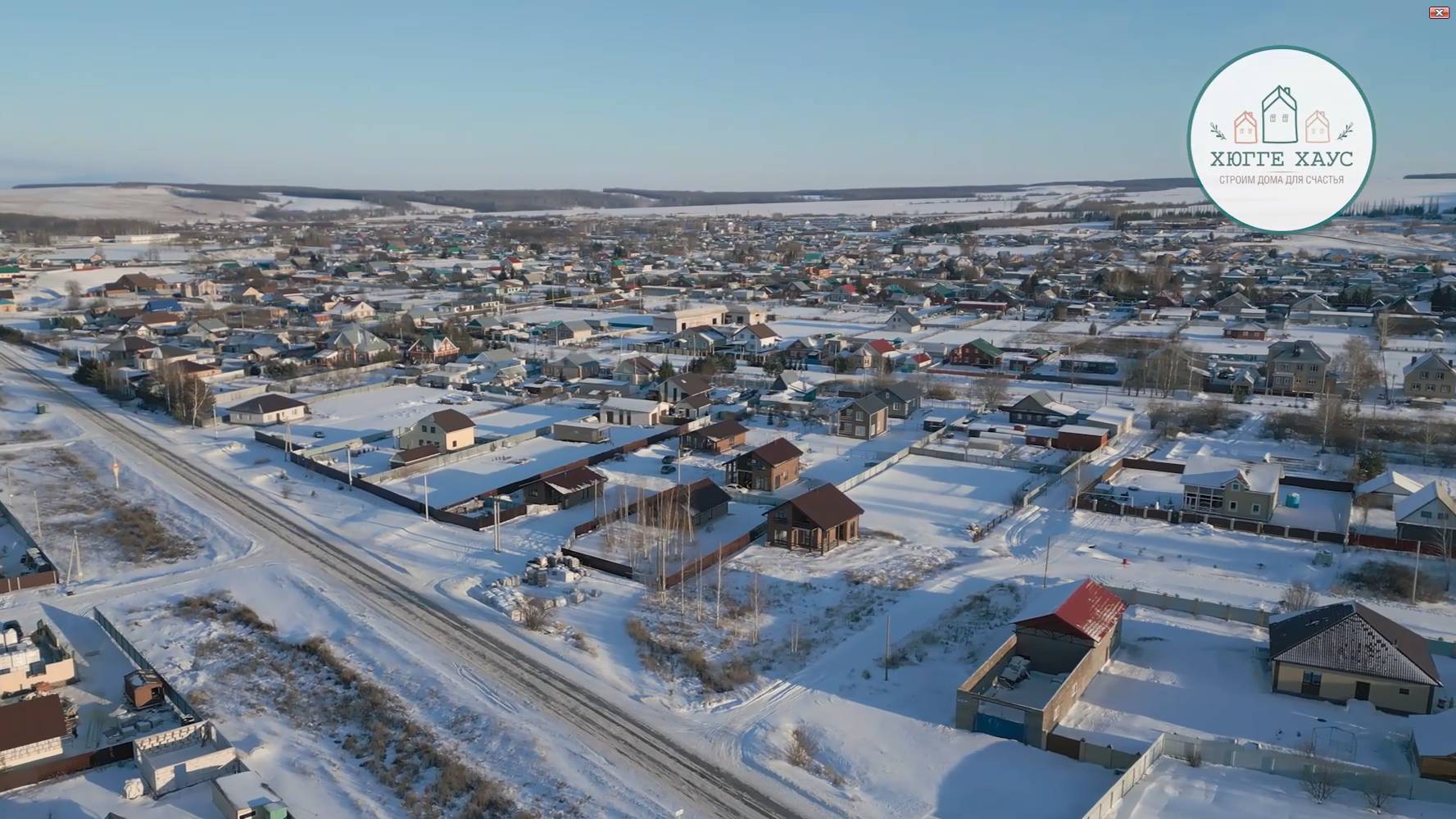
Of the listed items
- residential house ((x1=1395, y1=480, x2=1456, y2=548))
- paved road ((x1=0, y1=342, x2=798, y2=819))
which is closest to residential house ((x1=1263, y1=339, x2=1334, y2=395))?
residential house ((x1=1395, y1=480, x2=1456, y2=548))

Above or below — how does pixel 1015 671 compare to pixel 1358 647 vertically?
below

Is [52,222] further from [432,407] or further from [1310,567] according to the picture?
[1310,567]

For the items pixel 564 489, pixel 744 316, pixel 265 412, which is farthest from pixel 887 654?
pixel 744 316

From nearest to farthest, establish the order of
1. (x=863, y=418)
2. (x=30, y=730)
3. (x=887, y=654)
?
(x=30, y=730)
(x=887, y=654)
(x=863, y=418)

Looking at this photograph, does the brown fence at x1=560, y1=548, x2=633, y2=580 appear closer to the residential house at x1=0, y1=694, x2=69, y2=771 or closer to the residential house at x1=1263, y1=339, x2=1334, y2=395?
the residential house at x1=0, y1=694, x2=69, y2=771

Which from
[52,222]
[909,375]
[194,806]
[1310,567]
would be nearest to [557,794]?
[194,806]

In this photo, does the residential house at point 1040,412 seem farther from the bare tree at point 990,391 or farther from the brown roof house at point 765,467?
the brown roof house at point 765,467

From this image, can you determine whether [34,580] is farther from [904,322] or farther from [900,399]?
[904,322]

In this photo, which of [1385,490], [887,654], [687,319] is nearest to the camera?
[887,654]
